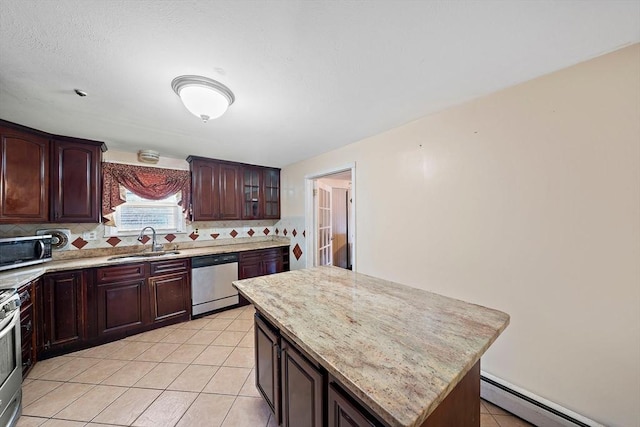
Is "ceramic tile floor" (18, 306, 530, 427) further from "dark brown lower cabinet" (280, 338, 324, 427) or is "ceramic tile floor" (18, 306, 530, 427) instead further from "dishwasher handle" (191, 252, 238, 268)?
"dishwasher handle" (191, 252, 238, 268)

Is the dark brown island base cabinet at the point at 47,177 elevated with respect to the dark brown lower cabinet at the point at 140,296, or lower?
elevated

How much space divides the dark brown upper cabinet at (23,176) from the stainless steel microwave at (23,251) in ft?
0.60

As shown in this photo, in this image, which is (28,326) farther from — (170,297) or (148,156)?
(148,156)

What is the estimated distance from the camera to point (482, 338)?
899 mm

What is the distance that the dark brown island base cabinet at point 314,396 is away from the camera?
2.60ft

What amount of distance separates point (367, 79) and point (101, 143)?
2997 millimetres

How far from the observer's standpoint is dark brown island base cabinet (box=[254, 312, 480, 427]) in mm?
794

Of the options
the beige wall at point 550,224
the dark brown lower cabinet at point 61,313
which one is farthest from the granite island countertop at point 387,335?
the dark brown lower cabinet at point 61,313

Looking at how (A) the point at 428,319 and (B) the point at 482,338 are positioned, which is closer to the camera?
(B) the point at 482,338

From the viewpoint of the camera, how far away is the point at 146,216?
10.1ft

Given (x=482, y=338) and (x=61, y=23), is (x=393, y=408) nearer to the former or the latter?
(x=482, y=338)

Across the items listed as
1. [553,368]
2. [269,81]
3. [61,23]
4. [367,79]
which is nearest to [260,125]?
[269,81]

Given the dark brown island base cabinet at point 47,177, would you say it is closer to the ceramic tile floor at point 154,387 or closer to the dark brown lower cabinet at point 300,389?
the ceramic tile floor at point 154,387

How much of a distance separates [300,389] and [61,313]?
2653 mm
